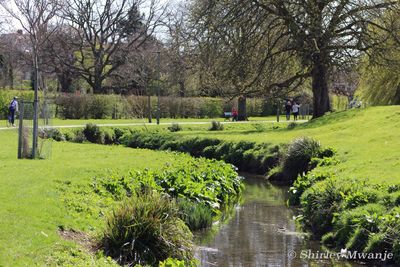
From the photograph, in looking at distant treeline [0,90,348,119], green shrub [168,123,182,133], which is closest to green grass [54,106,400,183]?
green shrub [168,123,182,133]

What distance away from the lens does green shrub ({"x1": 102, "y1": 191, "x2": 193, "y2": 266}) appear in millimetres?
10820

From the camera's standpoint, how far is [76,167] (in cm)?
1823

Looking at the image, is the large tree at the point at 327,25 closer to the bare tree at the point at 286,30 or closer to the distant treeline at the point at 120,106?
the bare tree at the point at 286,30

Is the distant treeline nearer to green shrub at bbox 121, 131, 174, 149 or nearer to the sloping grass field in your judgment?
green shrub at bbox 121, 131, 174, 149

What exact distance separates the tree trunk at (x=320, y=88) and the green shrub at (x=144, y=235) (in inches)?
1052

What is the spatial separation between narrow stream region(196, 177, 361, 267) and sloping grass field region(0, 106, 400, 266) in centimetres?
224

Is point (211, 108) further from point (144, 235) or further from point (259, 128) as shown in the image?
point (144, 235)

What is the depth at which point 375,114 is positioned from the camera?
3253 cm

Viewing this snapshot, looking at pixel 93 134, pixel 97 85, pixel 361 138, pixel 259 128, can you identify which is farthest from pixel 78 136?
pixel 97 85

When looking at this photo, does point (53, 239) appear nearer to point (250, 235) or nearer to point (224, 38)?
point (250, 235)

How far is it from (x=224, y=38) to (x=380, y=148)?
15001mm

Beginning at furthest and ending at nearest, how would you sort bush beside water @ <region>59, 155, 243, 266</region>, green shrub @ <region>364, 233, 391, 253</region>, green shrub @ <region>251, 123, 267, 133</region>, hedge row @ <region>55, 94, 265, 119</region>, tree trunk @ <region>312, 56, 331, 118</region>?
hedge row @ <region>55, 94, 265, 119</region>, green shrub @ <region>251, 123, 267, 133</region>, tree trunk @ <region>312, 56, 331, 118</region>, green shrub @ <region>364, 233, 391, 253</region>, bush beside water @ <region>59, 155, 243, 266</region>

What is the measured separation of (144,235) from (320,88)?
96.2ft

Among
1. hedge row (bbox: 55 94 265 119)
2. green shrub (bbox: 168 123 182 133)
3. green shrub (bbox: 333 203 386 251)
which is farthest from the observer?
hedge row (bbox: 55 94 265 119)
